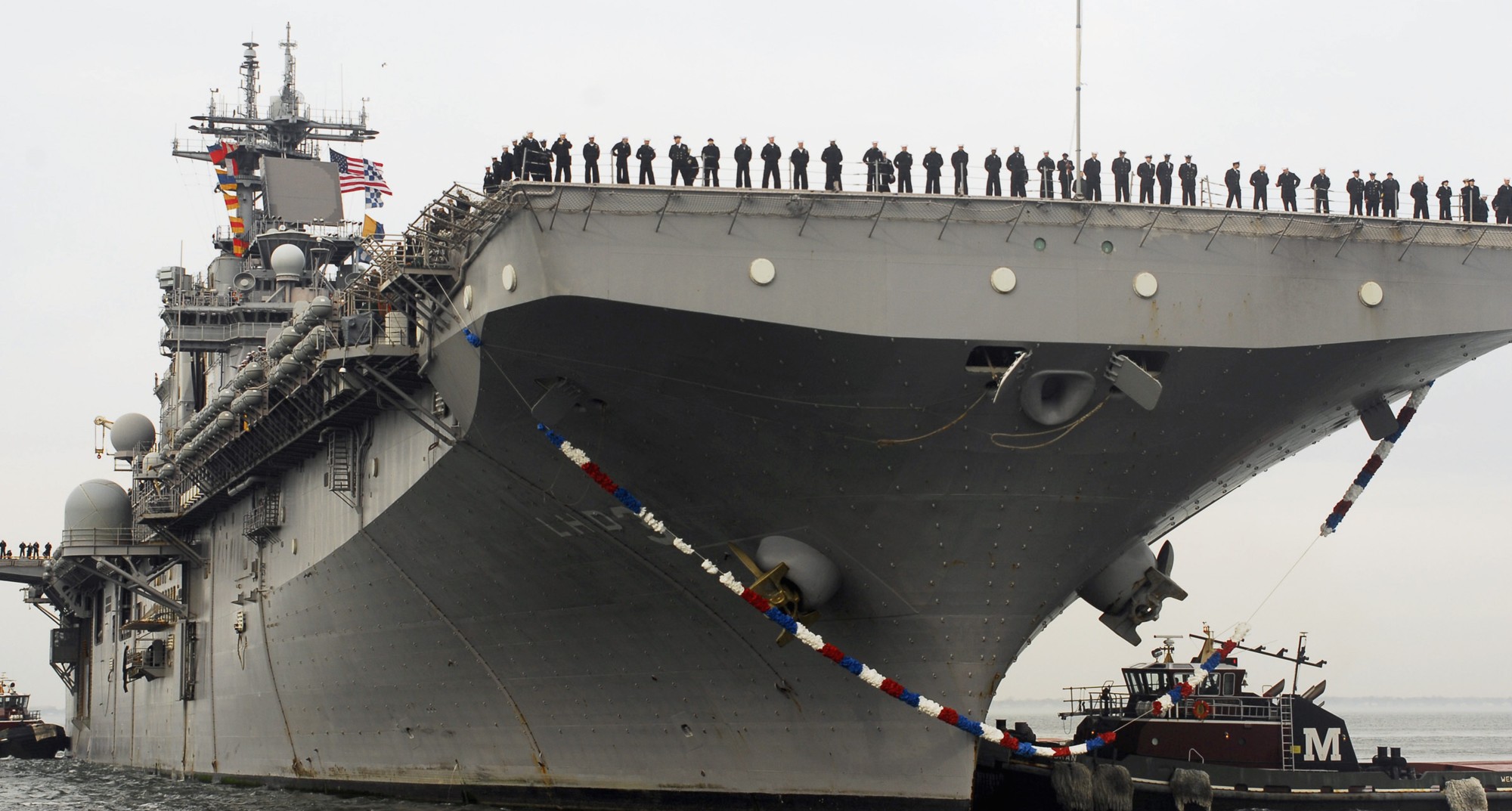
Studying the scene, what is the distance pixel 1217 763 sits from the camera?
2184cm

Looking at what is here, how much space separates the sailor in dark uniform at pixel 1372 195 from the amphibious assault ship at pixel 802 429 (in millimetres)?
Result: 1455

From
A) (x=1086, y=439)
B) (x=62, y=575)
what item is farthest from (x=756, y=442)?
(x=62, y=575)

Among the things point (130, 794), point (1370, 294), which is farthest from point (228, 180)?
point (1370, 294)

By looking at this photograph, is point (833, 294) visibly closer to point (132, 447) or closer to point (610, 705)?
point (610, 705)

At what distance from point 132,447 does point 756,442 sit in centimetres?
2981

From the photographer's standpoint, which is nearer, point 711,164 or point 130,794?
point 711,164

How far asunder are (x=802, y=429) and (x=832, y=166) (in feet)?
9.01

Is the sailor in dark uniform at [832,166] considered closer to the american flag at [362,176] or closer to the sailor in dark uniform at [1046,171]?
the sailor in dark uniform at [1046,171]

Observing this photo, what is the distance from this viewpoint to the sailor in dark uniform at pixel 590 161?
53.4ft

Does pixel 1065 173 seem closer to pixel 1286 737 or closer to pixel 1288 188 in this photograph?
pixel 1288 188

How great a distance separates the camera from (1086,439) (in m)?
15.7

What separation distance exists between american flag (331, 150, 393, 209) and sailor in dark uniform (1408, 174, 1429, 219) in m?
25.1

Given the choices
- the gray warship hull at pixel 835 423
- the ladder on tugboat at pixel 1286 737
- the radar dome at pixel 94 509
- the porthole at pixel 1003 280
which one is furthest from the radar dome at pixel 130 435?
the porthole at pixel 1003 280

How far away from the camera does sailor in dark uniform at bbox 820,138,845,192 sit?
15.8m
